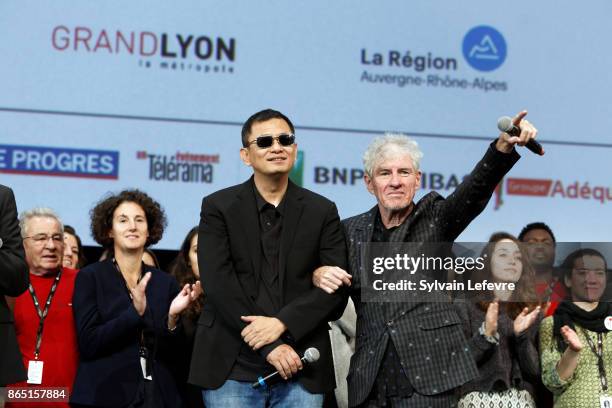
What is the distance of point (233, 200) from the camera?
3324 millimetres

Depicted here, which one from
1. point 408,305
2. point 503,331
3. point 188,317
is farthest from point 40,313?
point 503,331

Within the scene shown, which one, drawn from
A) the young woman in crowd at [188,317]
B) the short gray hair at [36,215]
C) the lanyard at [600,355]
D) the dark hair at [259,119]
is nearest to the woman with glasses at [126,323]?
the young woman in crowd at [188,317]

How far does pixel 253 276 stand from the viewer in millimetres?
3236

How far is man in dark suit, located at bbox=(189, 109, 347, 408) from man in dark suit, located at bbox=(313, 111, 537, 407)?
0.36 ft

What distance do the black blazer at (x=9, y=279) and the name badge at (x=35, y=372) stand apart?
2.96 ft

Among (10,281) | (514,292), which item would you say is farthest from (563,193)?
(10,281)

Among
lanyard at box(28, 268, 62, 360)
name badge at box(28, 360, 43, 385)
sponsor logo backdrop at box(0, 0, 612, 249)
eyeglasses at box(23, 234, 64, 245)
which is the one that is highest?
sponsor logo backdrop at box(0, 0, 612, 249)

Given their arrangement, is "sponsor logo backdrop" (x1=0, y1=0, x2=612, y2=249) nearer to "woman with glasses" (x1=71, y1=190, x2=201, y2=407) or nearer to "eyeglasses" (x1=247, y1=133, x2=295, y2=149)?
"woman with glasses" (x1=71, y1=190, x2=201, y2=407)

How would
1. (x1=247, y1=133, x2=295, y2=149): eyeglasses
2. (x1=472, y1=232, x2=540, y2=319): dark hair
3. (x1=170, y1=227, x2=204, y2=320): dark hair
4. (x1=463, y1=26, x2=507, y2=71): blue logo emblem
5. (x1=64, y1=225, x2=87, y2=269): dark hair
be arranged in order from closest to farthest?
(x1=247, y1=133, x2=295, y2=149): eyeglasses < (x1=472, y1=232, x2=540, y2=319): dark hair < (x1=170, y1=227, x2=204, y2=320): dark hair < (x1=64, y1=225, x2=87, y2=269): dark hair < (x1=463, y1=26, x2=507, y2=71): blue logo emblem

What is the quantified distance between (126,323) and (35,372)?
50 cm

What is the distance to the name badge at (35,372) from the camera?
4.02 m

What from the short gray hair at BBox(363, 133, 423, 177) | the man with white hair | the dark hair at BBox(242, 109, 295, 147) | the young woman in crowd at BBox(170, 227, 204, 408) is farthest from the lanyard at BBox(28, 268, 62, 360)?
the short gray hair at BBox(363, 133, 423, 177)

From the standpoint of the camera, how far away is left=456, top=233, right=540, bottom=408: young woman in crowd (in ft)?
12.0

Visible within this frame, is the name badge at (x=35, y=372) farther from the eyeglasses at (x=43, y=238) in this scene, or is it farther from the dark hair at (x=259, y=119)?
the dark hair at (x=259, y=119)
